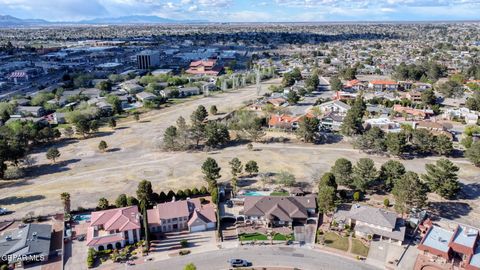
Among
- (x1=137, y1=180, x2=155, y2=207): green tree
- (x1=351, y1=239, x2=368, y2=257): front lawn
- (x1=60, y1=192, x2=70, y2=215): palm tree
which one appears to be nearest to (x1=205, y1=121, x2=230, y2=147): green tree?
(x1=137, y1=180, x2=155, y2=207): green tree

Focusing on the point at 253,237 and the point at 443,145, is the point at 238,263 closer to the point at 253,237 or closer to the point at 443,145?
the point at 253,237

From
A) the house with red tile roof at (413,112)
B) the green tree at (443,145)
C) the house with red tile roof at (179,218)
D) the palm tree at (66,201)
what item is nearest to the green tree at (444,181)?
the green tree at (443,145)

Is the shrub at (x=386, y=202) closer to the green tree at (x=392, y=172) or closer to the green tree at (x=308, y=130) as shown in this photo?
the green tree at (x=392, y=172)

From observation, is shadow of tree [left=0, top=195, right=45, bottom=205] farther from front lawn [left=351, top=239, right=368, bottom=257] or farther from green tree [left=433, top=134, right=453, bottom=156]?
green tree [left=433, top=134, right=453, bottom=156]

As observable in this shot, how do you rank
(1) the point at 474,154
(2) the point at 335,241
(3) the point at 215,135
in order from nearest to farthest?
(2) the point at 335,241 < (1) the point at 474,154 < (3) the point at 215,135

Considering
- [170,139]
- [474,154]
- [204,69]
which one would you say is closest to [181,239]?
[170,139]

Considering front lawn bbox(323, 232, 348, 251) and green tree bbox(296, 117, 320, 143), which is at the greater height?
green tree bbox(296, 117, 320, 143)
